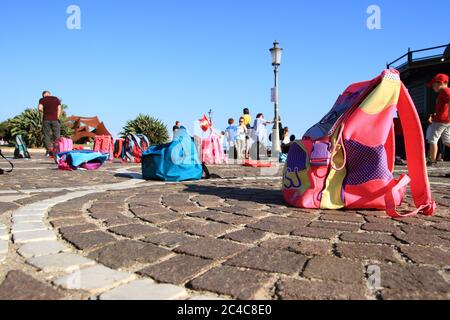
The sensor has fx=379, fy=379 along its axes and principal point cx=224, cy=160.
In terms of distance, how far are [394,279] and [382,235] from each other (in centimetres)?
82

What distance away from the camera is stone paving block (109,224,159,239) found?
8.13 ft

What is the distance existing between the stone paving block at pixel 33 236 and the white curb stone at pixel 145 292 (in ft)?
3.39

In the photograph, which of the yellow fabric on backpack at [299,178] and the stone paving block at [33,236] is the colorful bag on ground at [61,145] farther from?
the stone paving block at [33,236]

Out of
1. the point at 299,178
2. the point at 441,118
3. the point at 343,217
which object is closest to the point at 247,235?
the point at 343,217

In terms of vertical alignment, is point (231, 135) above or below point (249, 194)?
above

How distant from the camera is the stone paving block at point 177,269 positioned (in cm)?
169

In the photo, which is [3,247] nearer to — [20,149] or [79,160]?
[79,160]

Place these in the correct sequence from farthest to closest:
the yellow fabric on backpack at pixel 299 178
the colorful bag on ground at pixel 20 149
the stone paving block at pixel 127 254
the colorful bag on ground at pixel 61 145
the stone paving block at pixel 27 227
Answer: the colorful bag on ground at pixel 20 149, the colorful bag on ground at pixel 61 145, the yellow fabric on backpack at pixel 299 178, the stone paving block at pixel 27 227, the stone paving block at pixel 127 254

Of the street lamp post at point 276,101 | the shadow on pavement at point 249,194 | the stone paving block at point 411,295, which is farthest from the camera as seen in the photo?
the street lamp post at point 276,101

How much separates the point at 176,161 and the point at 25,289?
474 cm

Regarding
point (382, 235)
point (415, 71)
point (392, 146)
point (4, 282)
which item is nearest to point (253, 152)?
point (415, 71)

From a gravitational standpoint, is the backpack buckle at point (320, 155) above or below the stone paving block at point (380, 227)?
above

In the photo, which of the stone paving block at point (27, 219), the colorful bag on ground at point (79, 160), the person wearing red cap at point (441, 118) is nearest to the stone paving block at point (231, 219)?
the stone paving block at point (27, 219)

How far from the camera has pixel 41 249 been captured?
2131mm
